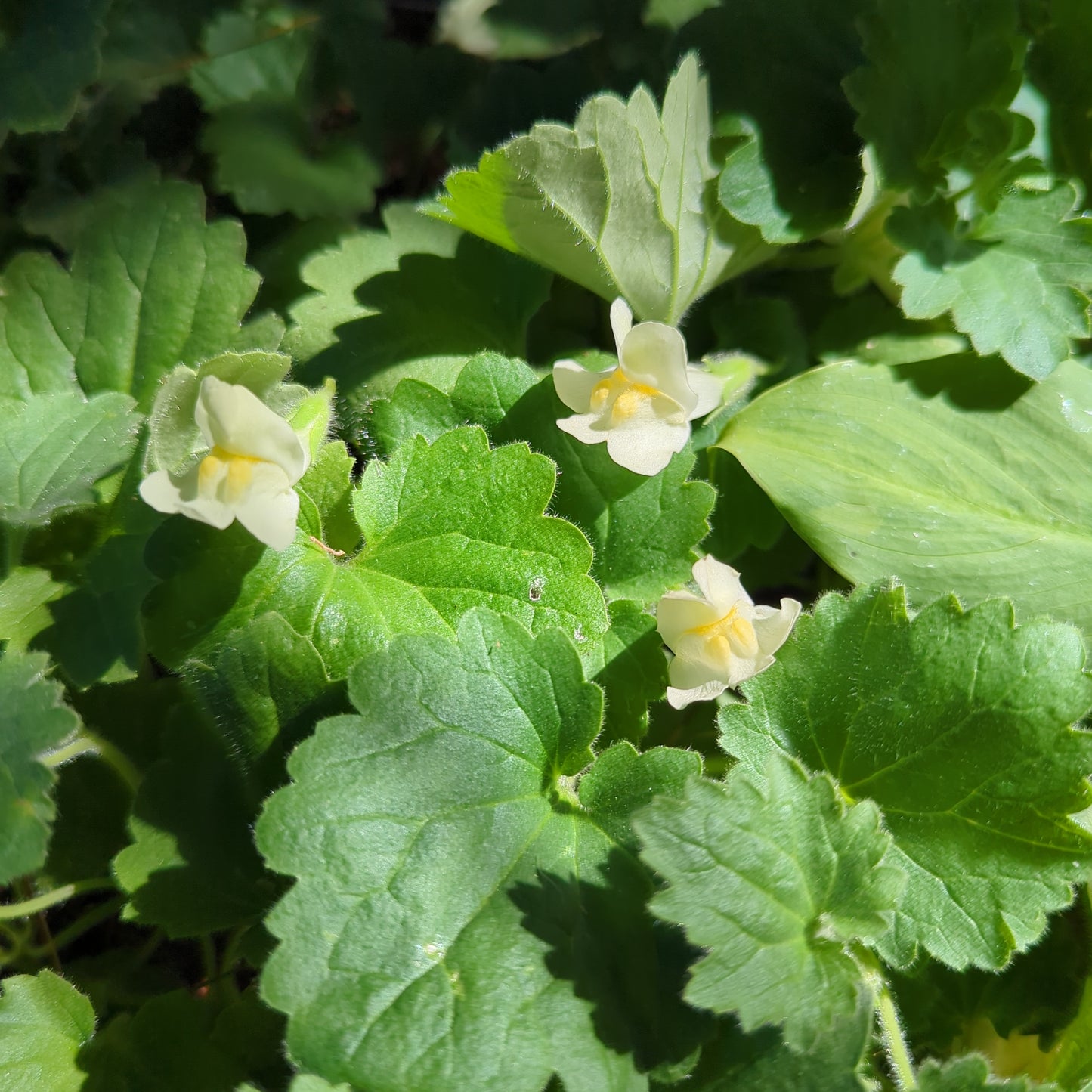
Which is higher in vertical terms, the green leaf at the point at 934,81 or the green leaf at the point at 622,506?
the green leaf at the point at 934,81

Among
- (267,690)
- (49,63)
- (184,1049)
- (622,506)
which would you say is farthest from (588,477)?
(49,63)

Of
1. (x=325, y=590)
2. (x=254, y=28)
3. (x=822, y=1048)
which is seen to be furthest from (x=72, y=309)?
(x=822, y=1048)

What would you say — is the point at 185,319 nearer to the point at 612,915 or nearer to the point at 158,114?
the point at 158,114

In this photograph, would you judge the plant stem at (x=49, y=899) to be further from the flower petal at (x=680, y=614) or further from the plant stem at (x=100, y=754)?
the flower petal at (x=680, y=614)

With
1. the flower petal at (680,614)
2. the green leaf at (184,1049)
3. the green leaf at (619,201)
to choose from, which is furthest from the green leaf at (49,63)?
the green leaf at (184,1049)

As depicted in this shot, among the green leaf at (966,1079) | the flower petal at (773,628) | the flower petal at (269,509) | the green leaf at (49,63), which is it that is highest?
the green leaf at (49,63)

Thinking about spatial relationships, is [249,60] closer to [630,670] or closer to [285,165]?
[285,165]
